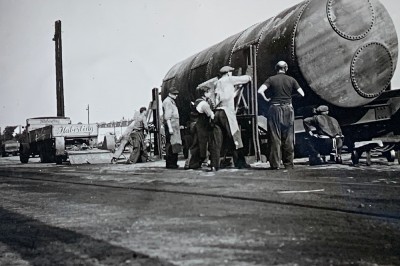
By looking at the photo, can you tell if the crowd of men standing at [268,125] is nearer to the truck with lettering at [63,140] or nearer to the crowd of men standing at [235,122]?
the crowd of men standing at [235,122]

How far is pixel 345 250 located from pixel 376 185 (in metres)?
2.86

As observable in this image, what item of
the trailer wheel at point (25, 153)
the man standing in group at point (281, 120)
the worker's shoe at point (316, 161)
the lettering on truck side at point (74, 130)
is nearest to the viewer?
the man standing in group at point (281, 120)

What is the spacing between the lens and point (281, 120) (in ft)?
26.0

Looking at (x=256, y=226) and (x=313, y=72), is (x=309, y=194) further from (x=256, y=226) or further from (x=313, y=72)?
(x=313, y=72)

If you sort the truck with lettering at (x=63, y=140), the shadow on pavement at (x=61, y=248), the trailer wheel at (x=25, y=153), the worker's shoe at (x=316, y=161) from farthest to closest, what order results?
the trailer wheel at (x=25, y=153), the truck with lettering at (x=63, y=140), the worker's shoe at (x=316, y=161), the shadow on pavement at (x=61, y=248)

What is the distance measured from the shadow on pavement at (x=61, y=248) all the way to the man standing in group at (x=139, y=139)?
1049cm

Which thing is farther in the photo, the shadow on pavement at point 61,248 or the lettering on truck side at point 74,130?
the lettering on truck side at point 74,130

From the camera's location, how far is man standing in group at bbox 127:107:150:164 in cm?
1420

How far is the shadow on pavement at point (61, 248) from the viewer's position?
245 centimetres

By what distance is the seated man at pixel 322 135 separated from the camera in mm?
8430

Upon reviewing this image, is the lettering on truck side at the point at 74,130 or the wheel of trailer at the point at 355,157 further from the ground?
the lettering on truck side at the point at 74,130

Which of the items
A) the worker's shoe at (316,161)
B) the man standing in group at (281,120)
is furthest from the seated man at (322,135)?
the man standing in group at (281,120)

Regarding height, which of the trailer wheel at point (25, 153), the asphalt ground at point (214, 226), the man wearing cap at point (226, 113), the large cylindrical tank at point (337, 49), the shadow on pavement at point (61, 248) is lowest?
the shadow on pavement at point (61, 248)

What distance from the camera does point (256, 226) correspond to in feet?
10.4
